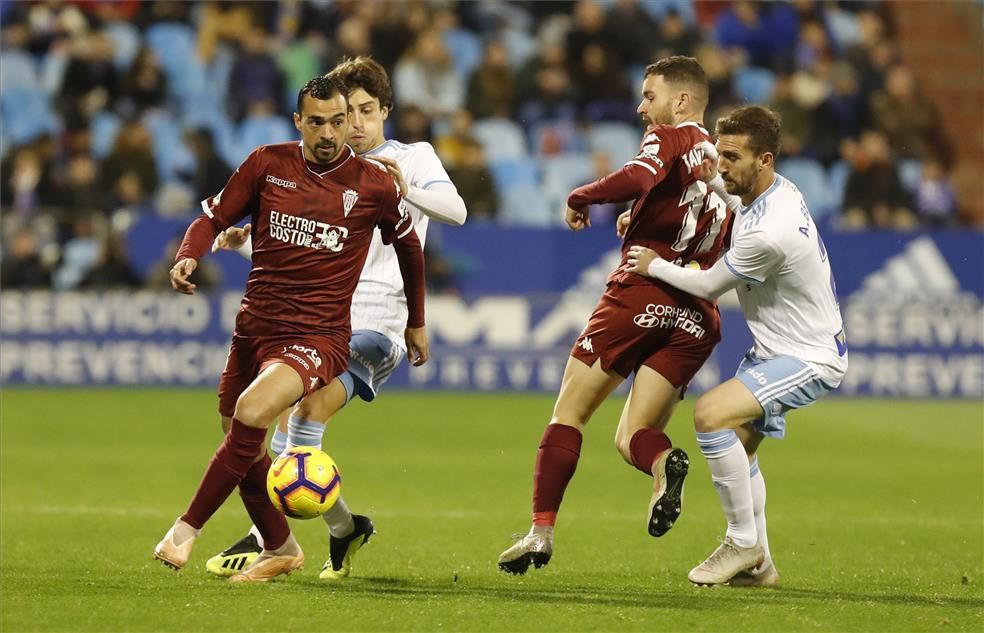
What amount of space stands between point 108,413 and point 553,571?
7.64 metres

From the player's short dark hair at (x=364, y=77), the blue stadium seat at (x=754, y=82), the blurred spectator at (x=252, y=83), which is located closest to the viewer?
the player's short dark hair at (x=364, y=77)

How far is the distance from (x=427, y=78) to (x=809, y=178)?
4639mm

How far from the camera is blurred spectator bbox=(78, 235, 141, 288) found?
1507 cm

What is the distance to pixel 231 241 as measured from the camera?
271 inches

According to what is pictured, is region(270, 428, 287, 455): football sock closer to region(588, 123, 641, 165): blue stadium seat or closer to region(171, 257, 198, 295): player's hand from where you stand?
region(171, 257, 198, 295): player's hand

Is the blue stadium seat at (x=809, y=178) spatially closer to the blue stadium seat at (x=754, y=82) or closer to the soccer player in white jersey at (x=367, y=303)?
the blue stadium seat at (x=754, y=82)

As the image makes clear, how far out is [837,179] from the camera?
1816 centimetres

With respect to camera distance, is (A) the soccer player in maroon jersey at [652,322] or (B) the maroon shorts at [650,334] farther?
(B) the maroon shorts at [650,334]

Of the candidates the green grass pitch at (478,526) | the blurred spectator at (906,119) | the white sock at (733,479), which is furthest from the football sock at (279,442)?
the blurred spectator at (906,119)

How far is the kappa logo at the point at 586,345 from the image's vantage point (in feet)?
22.1

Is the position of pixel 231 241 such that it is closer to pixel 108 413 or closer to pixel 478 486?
pixel 478 486

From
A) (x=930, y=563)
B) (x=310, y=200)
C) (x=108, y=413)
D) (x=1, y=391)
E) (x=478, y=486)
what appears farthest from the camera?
(x=1, y=391)

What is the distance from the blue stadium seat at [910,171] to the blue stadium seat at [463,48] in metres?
5.29

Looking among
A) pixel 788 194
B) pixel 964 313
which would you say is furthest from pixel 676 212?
pixel 964 313
